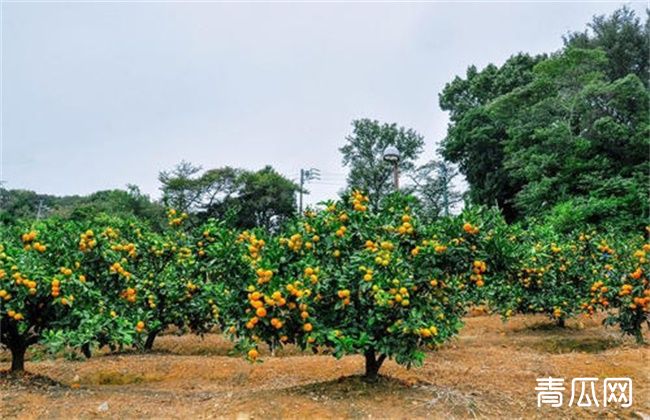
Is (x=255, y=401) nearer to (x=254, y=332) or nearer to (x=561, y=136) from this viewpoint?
(x=254, y=332)

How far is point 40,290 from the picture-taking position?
4398 millimetres

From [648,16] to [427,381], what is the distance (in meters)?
25.0

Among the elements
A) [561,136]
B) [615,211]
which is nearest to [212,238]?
[615,211]

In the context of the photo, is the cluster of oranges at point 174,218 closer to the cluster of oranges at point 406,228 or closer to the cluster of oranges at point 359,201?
the cluster of oranges at point 359,201

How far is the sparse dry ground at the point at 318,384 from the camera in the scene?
3969 millimetres

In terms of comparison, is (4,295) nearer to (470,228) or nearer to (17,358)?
(17,358)

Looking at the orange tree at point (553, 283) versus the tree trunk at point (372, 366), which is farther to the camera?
the orange tree at point (553, 283)

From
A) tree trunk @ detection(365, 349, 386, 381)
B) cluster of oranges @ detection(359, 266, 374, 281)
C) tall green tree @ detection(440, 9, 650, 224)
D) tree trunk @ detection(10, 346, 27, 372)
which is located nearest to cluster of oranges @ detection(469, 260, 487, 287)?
cluster of oranges @ detection(359, 266, 374, 281)

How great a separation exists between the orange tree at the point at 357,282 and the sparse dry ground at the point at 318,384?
1.57ft

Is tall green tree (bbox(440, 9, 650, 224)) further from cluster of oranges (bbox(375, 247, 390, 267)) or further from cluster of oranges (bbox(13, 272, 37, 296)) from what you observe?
cluster of oranges (bbox(13, 272, 37, 296))

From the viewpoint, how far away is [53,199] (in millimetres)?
47375

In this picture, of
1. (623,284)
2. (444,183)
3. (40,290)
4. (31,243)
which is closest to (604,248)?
(623,284)

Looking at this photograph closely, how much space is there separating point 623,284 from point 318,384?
4730mm

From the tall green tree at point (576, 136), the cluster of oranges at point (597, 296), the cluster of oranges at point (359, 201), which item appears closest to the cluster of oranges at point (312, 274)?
the cluster of oranges at point (359, 201)
